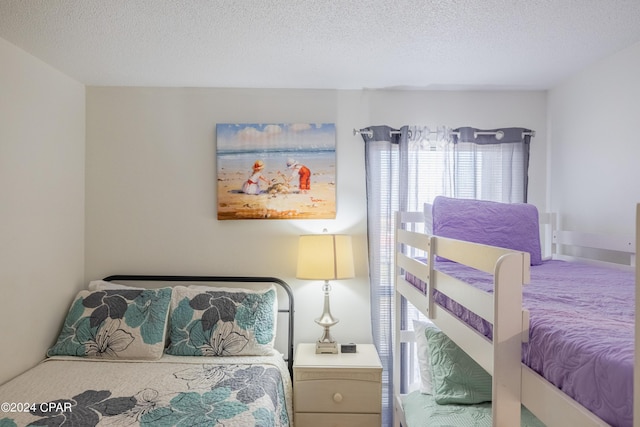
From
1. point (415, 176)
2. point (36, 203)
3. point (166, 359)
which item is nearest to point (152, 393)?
point (166, 359)

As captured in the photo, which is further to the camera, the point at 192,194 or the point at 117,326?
the point at 192,194

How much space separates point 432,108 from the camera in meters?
3.07

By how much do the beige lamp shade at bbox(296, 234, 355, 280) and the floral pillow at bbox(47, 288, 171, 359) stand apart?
0.89 m

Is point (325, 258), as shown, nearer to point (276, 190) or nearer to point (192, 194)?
point (276, 190)

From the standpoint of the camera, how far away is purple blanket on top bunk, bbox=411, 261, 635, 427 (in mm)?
862

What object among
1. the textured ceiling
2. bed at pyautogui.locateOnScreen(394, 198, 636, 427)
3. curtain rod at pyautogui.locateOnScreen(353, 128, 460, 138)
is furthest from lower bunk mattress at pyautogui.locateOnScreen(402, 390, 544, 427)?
the textured ceiling

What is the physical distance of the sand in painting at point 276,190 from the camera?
298cm

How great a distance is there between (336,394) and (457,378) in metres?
0.71

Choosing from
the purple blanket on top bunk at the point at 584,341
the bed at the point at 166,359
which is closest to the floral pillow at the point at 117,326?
the bed at the point at 166,359

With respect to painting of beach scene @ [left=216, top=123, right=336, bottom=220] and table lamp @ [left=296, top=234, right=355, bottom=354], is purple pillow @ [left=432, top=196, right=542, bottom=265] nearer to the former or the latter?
table lamp @ [left=296, top=234, right=355, bottom=354]

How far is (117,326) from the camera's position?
2.56 meters

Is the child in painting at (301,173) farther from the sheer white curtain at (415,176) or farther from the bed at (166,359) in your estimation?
the bed at (166,359)

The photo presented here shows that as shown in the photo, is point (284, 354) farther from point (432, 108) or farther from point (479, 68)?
point (479, 68)

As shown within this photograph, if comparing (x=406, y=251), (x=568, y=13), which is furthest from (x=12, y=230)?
(x=568, y=13)
